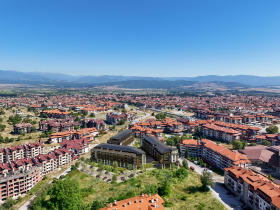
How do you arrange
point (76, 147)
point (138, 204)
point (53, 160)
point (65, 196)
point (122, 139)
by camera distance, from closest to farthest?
1. point (138, 204)
2. point (65, 196)
3. point (53, 160)
4. point (76, 147)
5. point (122, 139)

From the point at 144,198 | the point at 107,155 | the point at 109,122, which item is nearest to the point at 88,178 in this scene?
the point at 107,155

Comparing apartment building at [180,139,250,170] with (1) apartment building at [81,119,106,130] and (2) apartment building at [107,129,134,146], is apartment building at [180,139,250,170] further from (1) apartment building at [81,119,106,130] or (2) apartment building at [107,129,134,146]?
(1) apartment building at [81,119,106,130]

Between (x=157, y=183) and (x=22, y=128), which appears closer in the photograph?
(x=157, y=183)

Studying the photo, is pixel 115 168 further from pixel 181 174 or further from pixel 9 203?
pixel 9 203

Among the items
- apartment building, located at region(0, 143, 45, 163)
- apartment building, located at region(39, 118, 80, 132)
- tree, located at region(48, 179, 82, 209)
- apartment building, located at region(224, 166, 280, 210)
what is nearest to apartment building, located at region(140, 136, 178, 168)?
apartment building, located at region(224, 166, 280, 210)

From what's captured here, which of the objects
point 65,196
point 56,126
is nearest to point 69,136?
point 56,126

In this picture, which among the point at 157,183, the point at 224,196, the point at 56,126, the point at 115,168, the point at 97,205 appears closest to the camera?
the point at 97,205
